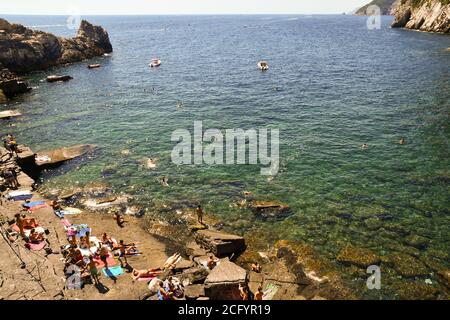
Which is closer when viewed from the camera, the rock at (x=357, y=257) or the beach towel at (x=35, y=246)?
the rock at (x=357, y=257)

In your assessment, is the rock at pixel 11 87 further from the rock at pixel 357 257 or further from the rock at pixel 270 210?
the rock at pixel 357 257

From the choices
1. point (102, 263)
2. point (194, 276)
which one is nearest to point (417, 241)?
point (194, 276)

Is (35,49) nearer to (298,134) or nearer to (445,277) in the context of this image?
(298,134)

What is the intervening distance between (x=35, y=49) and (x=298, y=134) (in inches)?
3449

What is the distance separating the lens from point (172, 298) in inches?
910

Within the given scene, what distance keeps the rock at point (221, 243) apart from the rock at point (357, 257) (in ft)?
25.4

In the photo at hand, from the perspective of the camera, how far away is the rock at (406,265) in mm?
25812

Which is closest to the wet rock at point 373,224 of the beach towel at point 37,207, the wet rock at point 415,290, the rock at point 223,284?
the wet rock at point 415,290

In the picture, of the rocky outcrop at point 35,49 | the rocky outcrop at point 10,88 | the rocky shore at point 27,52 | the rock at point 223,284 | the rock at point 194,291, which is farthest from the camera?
the rocky outcrop at point 35,49

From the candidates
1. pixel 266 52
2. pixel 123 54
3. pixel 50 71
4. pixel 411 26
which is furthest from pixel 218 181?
pixel 411 26

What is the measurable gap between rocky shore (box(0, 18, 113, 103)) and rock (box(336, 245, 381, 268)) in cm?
7392
